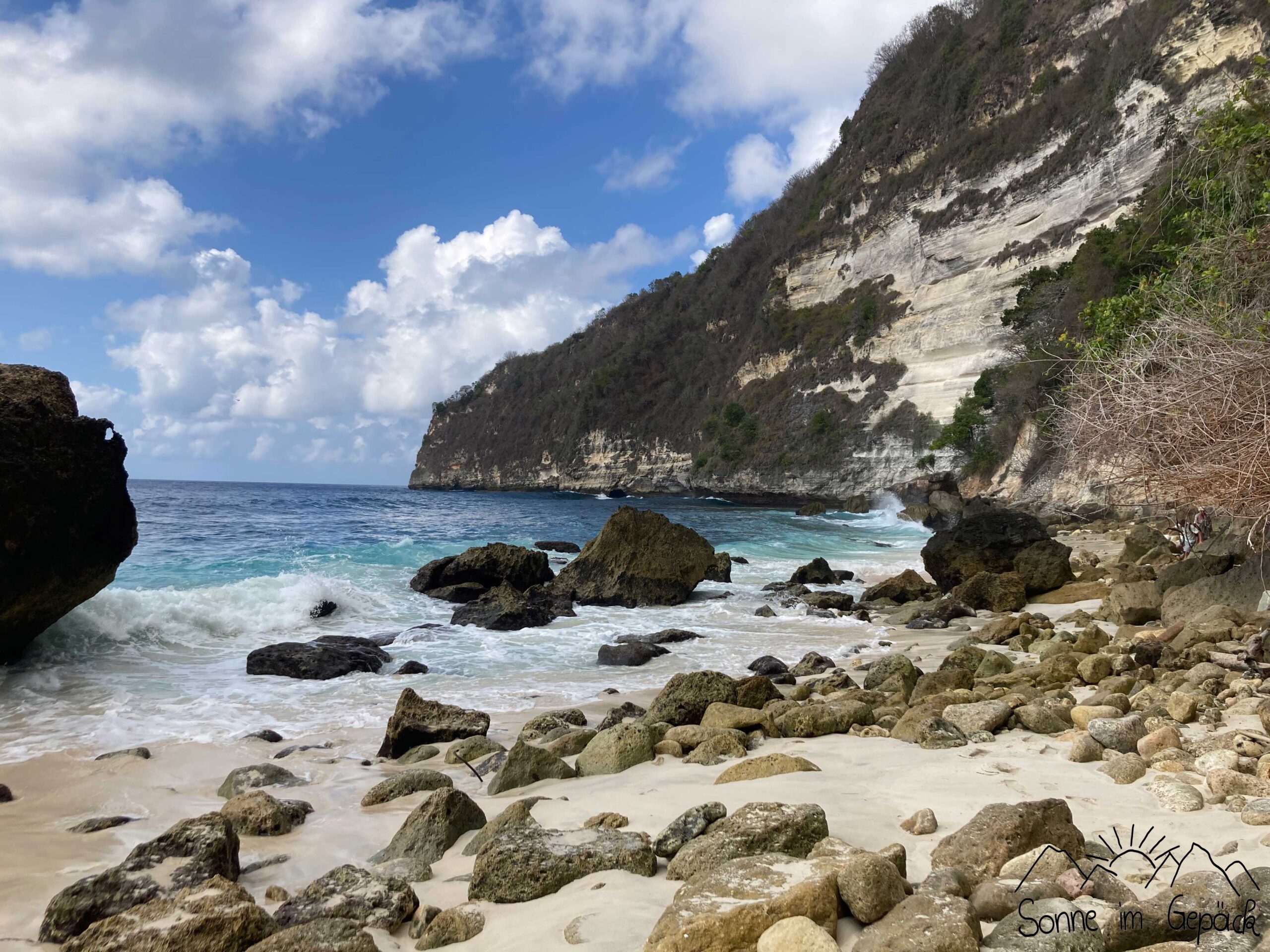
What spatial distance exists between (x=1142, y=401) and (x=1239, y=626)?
111 inches

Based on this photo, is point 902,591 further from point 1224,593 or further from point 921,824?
point 921,824

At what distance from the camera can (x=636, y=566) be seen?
564 inches

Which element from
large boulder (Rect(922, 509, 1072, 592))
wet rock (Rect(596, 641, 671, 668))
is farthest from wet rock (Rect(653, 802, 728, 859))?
large boulder (Rect(922, 509, 1072, 592))

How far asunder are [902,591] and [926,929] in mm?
12807

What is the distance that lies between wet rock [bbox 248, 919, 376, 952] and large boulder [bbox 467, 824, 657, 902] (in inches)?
21.5

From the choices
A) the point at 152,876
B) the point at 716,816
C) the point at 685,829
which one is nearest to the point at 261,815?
the point at 152,876

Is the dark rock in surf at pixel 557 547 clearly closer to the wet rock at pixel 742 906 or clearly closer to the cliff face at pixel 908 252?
the wet rock at pixel 742 906

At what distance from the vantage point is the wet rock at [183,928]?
2574mm

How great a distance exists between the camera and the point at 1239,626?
643 centimetres

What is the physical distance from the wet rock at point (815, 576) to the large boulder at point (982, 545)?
6.83ft

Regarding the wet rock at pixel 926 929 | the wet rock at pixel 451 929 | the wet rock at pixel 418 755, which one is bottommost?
the wet rock at pixel 418 755

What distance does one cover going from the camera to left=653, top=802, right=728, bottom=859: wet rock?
318 centimetres

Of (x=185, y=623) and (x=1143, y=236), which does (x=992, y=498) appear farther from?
(x=185, y=623)

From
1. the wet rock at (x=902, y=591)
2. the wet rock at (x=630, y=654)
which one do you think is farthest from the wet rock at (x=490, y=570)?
the wet rock at (x=902, y=591)
